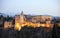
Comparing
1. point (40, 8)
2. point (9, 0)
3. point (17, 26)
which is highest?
point (9, 0)

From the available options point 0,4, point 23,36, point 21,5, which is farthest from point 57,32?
point 0,4

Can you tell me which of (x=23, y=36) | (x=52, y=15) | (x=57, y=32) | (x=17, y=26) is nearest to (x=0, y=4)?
(x=17, y=26)

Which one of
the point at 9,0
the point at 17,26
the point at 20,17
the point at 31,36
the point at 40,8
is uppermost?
the point at 9,0

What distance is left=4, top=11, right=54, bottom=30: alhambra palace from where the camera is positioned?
1857mm

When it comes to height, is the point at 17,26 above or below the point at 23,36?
above

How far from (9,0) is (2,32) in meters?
0.54

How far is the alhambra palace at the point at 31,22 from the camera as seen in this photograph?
1.86m

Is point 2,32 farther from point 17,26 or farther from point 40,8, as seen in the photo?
point 40,8

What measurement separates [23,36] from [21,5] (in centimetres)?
51

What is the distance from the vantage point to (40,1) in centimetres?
193

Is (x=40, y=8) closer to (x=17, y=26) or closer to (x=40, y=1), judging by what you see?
(x=40, y=1)

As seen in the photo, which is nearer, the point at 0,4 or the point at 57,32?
the point at 57,32

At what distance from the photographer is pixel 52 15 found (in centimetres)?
188

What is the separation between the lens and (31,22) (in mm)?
1873
